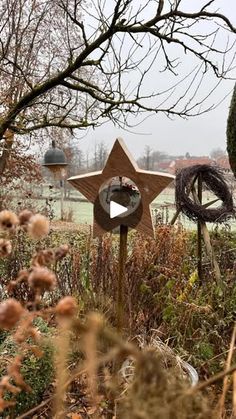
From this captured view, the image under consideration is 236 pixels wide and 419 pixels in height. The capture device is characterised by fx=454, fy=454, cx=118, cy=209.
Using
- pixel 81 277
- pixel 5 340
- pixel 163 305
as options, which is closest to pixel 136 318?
pixel 163 305

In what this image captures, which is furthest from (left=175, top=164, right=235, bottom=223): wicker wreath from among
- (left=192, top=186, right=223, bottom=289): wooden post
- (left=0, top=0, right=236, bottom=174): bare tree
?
(left=0, top=0, right=236, bottom=174): bare tree

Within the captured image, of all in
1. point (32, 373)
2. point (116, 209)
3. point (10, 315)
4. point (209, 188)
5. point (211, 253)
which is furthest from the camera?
point (209, 188)

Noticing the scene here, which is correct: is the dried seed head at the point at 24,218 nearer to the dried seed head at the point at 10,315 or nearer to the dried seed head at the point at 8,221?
the dried seed head at the point at 8,221

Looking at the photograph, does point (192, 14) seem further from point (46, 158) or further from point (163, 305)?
point (46, 158)

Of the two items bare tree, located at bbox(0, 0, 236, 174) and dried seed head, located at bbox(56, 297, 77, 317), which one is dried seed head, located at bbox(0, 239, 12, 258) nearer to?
dried seed head, located at bbox(56, 297, 77, 317)

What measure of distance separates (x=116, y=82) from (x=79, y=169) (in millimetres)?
15578

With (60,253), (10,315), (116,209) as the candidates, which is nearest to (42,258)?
(60,253)

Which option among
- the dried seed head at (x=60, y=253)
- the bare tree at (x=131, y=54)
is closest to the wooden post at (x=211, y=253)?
the bare tree at (x=131, y=54)
